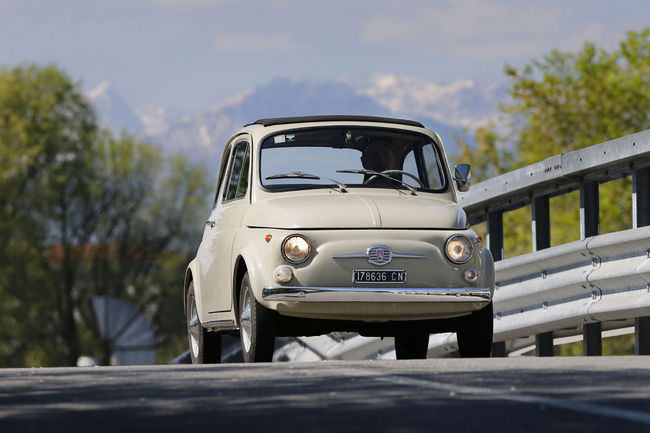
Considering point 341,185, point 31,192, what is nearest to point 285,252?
point 341,185

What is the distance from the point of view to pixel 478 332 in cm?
992

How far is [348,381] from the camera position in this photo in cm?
694

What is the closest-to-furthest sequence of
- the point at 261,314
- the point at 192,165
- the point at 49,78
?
1. the point at 261,314
2. the point at 49,78
3. the point at 192,165

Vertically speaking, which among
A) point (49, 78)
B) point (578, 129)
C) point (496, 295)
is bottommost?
point (496, 295)

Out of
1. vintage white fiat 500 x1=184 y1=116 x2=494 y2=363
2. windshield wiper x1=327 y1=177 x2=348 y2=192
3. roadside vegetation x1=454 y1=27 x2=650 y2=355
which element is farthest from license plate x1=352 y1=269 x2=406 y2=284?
roadside vegetation x1=454 y1=27 x2=650 y2=355

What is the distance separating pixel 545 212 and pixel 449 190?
1913 mm

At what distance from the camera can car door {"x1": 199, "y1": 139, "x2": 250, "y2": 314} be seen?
10484 millimetres

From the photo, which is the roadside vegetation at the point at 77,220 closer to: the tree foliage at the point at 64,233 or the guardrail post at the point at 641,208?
the tree foliage at the point at 64,233

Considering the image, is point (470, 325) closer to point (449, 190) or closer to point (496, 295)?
point (449, 190)

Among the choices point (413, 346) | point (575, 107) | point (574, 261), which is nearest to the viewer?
point (574, 261)

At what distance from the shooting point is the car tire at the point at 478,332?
32.6ft

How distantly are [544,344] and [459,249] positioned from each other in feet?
10.0

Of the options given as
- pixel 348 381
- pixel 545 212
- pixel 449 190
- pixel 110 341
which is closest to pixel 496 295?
pixel 545 212

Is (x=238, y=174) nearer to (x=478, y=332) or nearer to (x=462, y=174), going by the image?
(x=462, y=174)
